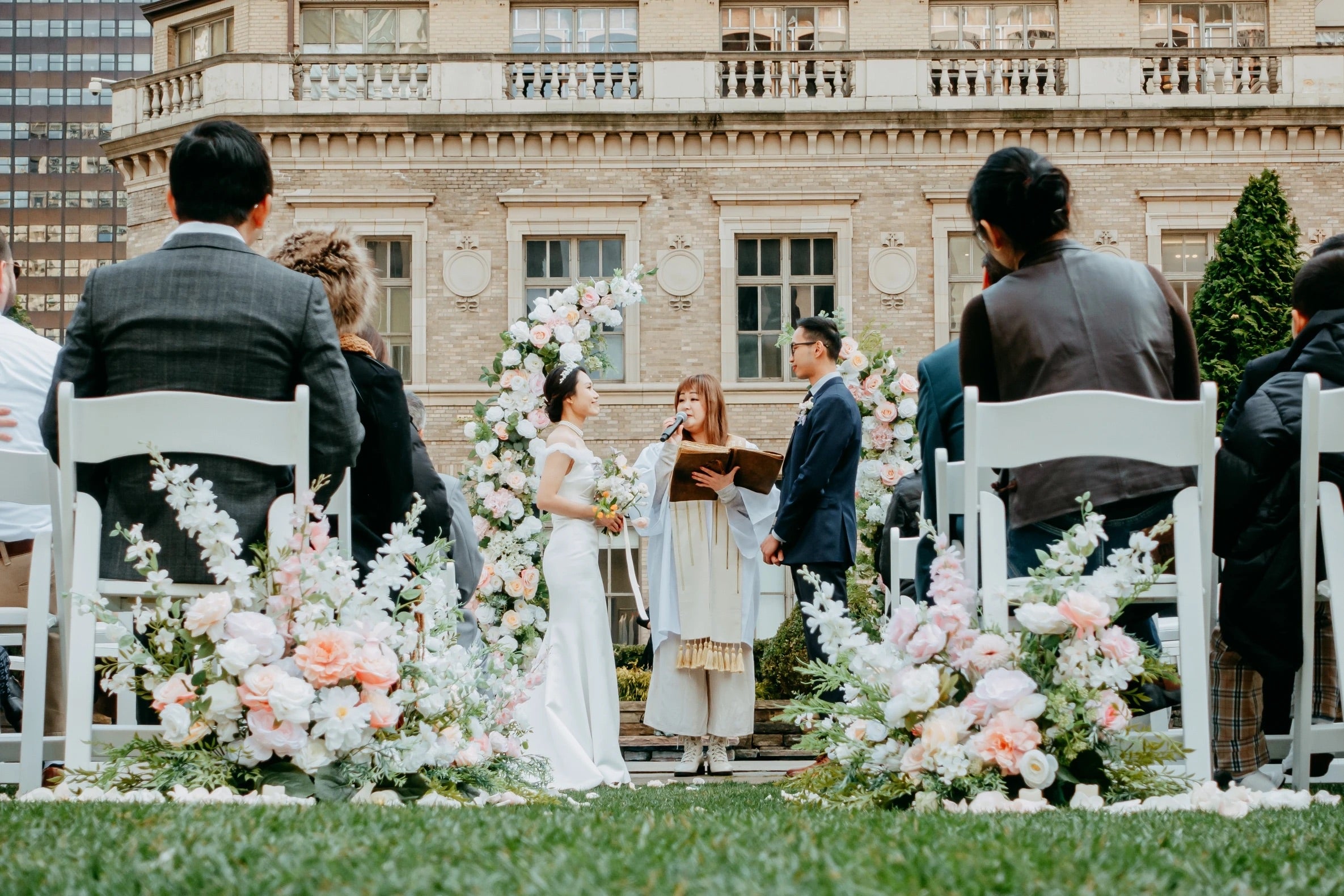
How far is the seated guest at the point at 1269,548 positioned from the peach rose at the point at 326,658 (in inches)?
97.0

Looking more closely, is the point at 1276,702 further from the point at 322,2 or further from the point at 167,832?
the point at 322,2

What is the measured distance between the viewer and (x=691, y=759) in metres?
8.02

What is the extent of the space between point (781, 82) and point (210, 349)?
17.6 meters

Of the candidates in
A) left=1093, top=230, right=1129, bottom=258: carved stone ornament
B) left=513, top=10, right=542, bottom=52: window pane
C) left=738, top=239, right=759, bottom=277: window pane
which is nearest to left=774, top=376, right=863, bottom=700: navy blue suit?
left=738, top=239, right=759, bottom=277: window pane

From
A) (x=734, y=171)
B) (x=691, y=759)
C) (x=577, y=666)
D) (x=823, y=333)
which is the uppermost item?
(x=734, y=171)

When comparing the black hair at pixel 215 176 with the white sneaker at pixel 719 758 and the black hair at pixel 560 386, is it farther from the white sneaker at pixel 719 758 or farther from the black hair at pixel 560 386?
the white sneaker at pixel 719 758

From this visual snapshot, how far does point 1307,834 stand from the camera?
2.61 meters

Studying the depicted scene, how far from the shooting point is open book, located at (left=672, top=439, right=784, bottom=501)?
796 cm

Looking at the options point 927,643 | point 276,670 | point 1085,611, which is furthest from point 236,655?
point 1085,611

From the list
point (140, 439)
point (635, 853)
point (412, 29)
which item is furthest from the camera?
point (412, 29)

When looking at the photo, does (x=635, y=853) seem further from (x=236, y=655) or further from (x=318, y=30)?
(x=318, y=30)

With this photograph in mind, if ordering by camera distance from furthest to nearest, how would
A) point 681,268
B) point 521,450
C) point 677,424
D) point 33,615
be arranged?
point 681,268 → point 521,450 → point 677,424 → point 33,615

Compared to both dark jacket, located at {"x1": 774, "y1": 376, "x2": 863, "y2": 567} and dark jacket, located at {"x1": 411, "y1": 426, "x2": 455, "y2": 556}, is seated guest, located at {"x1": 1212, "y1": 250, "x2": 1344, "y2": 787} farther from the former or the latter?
dark jacket, located at {"x1": 774, "y1": 376, "x2": 863, "y2": 567}

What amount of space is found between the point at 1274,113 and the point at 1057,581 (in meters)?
19.2
